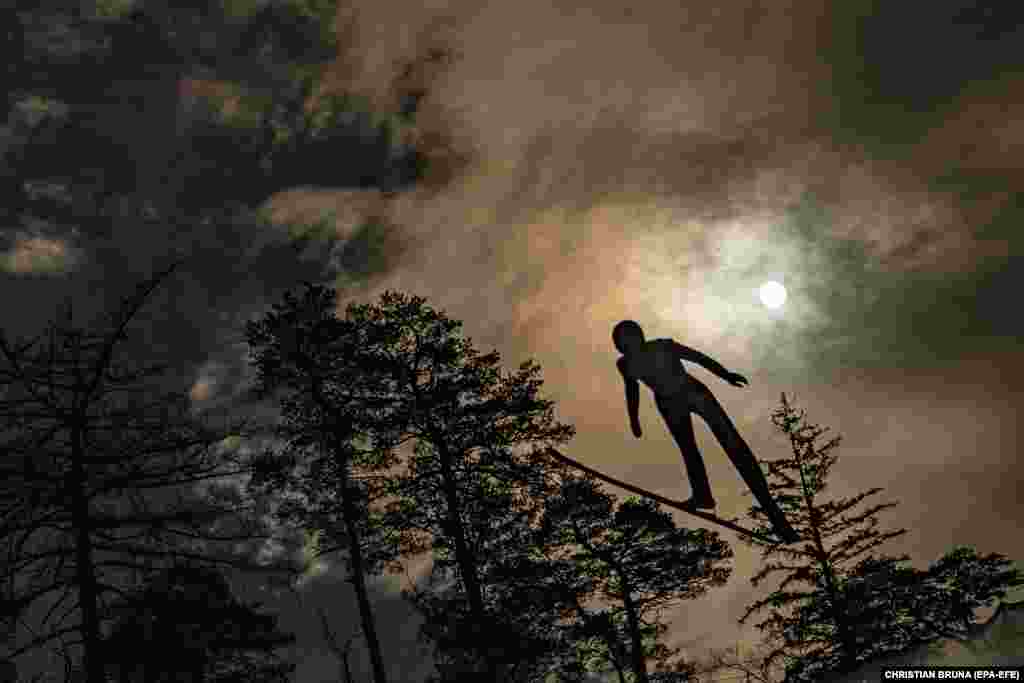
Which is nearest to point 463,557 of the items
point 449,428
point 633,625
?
point 449,428

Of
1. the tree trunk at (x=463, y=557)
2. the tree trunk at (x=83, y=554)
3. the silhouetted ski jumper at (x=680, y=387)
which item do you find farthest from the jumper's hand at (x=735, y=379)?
the tree trunk at (x=463, y=557)

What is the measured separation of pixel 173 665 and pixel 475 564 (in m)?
9.37

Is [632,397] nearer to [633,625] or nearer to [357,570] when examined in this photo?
[357,570]

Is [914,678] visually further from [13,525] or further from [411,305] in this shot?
[411,305]

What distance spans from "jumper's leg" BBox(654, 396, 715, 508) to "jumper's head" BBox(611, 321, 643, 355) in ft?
1.90

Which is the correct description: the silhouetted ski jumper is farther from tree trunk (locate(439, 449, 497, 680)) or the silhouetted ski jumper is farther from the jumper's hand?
tree trunk (locate(439, 449, 497, 680))

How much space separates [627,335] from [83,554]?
7272mm

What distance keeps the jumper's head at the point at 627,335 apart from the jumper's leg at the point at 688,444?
0.58 m

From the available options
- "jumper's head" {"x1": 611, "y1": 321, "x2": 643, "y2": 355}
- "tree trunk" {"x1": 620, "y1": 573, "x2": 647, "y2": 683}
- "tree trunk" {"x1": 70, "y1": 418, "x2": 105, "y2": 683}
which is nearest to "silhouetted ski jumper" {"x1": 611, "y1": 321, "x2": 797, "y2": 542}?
"jumper's head" {"x1": 611, "y1": 321, "x2": 643, "y2": 355}

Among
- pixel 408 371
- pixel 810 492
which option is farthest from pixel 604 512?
pixel 408 371

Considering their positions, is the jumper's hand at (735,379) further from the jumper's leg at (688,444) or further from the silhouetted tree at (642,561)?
the silhouetted tree at (642,561)

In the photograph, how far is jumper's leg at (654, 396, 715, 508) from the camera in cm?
636

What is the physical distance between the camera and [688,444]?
21.5 feet

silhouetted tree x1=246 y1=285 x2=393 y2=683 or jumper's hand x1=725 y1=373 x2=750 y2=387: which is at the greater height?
silhouetted tree x1=246 y1=285 x2=393 y2=683
